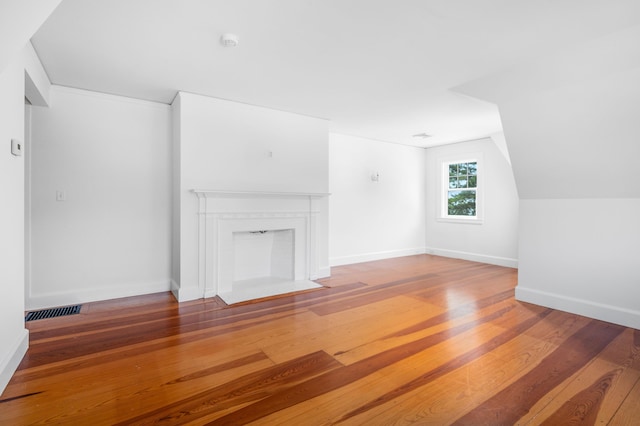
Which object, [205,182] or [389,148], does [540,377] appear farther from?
[389,148]

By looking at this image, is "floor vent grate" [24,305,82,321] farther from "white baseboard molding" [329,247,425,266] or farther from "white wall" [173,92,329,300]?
"white baseboard molding" [329,247,425,266]

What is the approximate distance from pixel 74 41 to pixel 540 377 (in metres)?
4.19

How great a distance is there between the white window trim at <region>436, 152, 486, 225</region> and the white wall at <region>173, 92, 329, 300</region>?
3173mm

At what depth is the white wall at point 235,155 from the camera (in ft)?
11.9

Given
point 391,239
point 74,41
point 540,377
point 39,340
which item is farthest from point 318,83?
point 391,239

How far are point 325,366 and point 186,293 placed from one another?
2145mm

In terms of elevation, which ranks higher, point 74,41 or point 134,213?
point 74,41

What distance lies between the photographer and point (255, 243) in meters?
4.45

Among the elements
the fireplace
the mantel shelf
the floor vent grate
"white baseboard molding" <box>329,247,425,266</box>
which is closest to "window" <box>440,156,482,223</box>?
"white baseboard molding" <box>329,247,425,266</box>

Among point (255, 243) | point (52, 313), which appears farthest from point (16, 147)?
point (255, 243)

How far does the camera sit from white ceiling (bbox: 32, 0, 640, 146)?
2074mm

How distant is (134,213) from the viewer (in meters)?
3.78

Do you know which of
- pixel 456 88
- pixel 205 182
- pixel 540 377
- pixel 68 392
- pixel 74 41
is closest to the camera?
pixel 68 392

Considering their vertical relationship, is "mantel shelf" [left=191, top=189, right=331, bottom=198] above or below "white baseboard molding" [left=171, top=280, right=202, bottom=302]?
above
